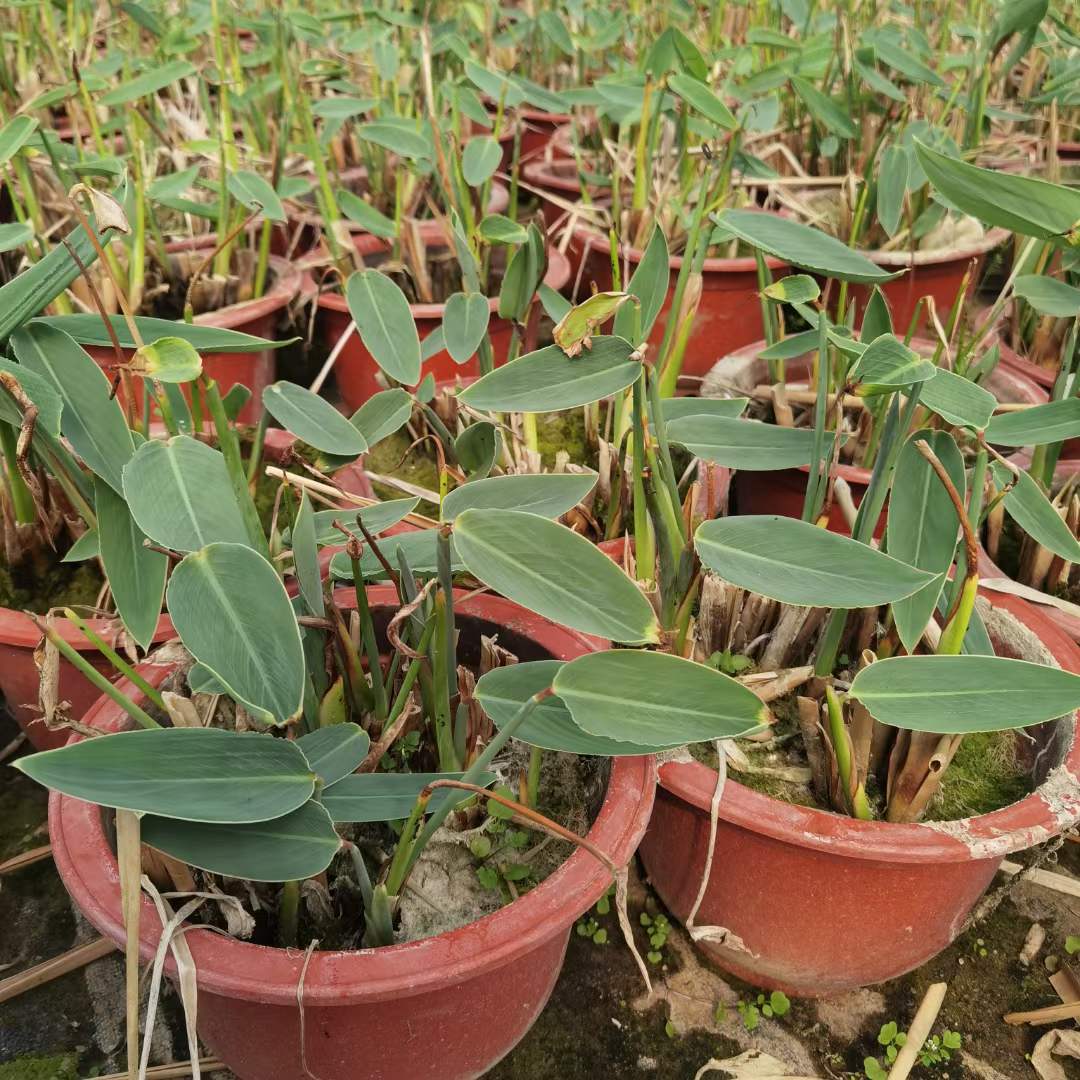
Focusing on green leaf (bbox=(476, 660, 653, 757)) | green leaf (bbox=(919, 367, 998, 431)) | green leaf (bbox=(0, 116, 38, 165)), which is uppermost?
green leaf (bbox=(0, 116, 38, 165))

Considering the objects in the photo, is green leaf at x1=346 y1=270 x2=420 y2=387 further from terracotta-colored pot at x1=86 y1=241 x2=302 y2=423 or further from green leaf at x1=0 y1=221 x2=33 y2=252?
terracotta-colored pot at x1=86 y1=241 x2=302 y2=423

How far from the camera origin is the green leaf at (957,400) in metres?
0.61

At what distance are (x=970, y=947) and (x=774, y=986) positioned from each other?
0.63ft

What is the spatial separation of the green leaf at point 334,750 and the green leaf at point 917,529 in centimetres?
36

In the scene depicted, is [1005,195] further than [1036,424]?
No

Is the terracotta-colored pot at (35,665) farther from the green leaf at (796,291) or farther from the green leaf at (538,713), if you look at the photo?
the green leaf at (796,291)

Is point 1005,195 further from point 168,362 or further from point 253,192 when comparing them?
point 253,192

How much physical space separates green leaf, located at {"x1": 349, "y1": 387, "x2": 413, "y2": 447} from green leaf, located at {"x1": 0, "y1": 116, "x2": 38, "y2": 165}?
1.31 feet

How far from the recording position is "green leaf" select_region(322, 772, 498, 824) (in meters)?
0.55

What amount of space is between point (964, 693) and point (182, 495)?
1.57 feet

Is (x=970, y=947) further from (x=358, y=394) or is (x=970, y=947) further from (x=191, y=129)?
(x=191, y=129)

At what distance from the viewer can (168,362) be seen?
55 cm

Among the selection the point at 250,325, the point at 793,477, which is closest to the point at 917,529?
the point at 793,477

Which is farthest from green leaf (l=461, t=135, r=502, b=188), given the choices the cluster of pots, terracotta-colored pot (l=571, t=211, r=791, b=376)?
the cluster of pots
